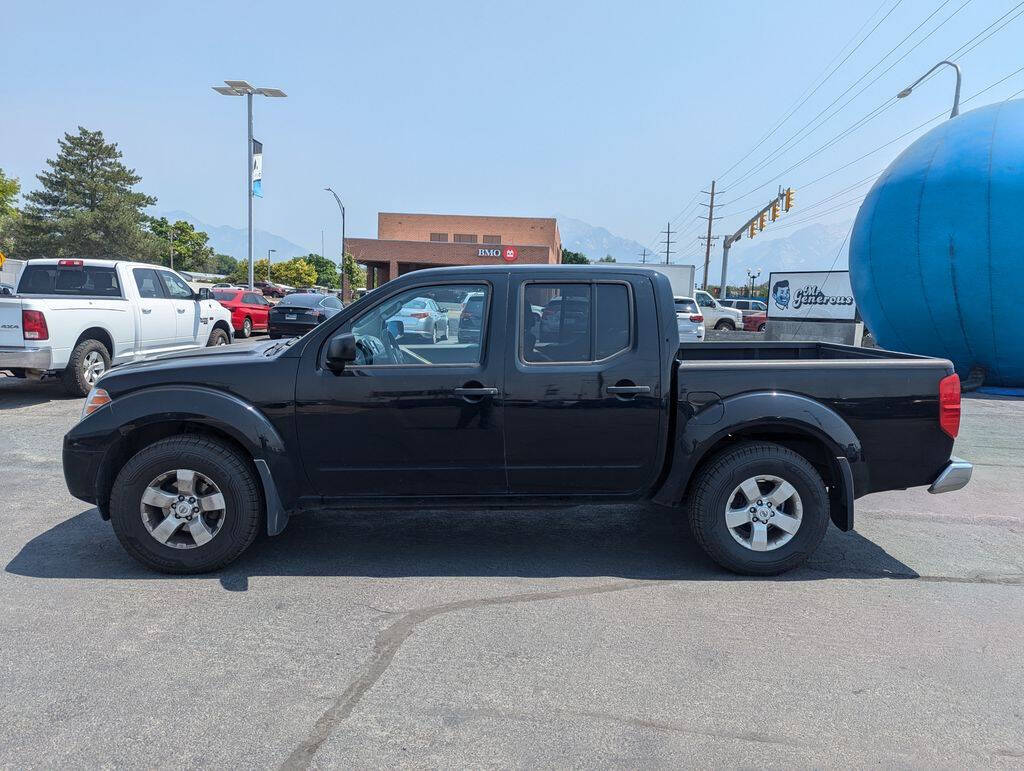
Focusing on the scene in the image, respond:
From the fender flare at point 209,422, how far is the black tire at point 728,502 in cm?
251

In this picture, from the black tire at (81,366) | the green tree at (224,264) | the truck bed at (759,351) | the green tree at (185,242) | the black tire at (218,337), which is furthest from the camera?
the green tree at (224,264)

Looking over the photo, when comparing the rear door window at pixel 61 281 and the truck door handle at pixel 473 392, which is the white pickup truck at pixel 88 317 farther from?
the truck door handle at pixel 473 392

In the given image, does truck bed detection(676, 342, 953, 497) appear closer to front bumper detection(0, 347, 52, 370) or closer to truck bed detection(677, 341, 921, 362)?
truck bed detection(677, 341, 921, 362)

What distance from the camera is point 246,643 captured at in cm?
369

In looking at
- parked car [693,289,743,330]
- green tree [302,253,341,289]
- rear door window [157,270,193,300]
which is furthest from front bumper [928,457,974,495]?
green tree [302,253,341,289]

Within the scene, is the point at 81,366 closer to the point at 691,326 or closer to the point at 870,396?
the point at 870,396

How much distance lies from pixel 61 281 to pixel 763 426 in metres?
10.5

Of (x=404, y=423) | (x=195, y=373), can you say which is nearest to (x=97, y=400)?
(x=195, y=373)

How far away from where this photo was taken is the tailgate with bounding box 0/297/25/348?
9.66 meters

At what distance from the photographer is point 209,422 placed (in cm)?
439

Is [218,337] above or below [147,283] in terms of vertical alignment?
below

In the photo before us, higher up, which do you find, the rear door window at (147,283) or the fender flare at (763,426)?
the rear door window at (147,283)

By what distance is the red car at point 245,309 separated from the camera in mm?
22078

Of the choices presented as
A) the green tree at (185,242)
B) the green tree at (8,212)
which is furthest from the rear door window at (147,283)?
the green tree at (185,242)
